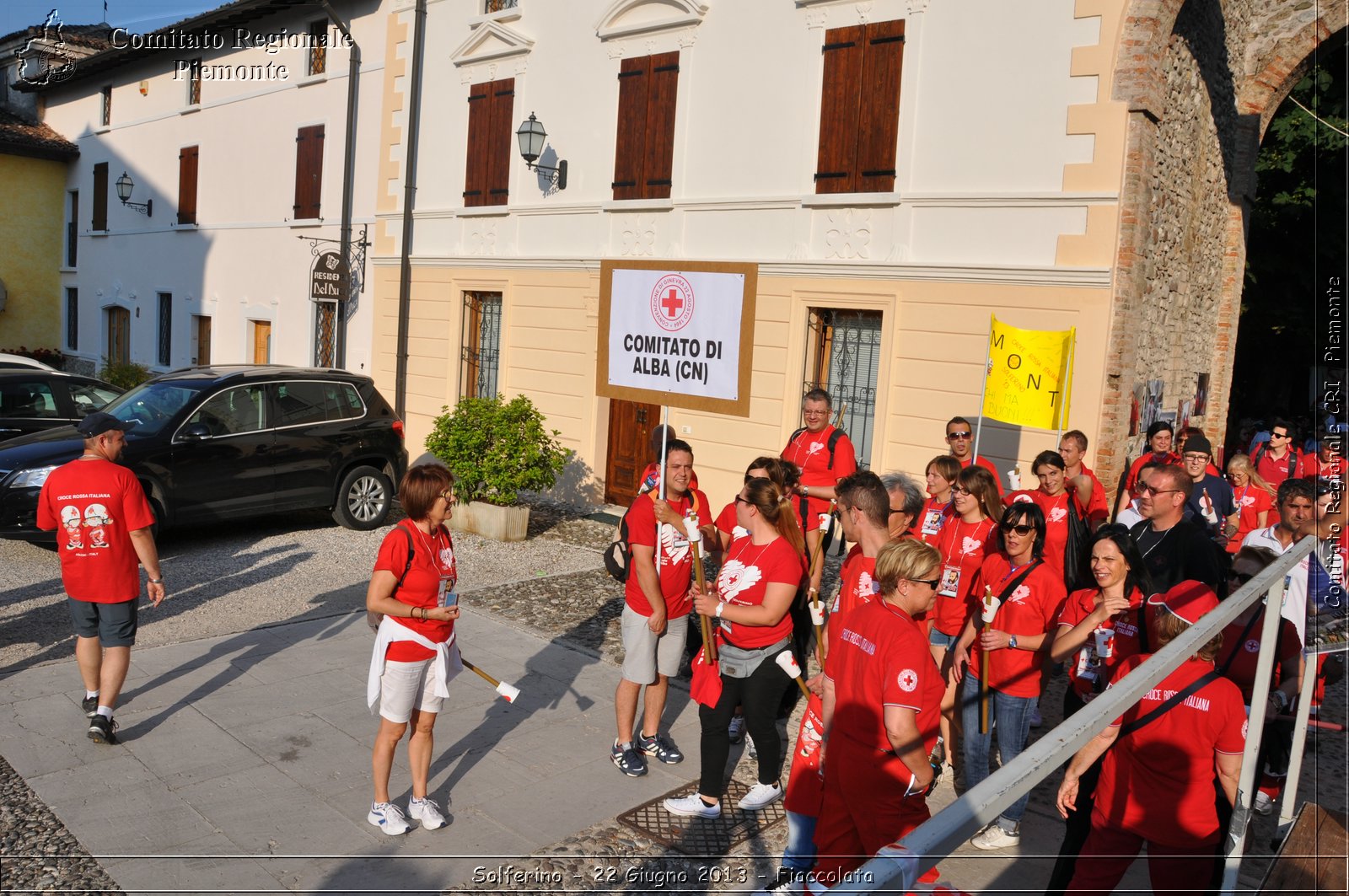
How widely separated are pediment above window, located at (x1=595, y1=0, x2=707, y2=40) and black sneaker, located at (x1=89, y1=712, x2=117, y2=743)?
1056 centimetres

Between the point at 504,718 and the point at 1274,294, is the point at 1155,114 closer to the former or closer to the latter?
the point at 504,718

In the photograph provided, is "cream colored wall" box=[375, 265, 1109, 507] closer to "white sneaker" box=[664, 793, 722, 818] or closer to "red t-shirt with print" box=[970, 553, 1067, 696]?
"red t-shirt with print" box=[970, 553, 1067, 696]

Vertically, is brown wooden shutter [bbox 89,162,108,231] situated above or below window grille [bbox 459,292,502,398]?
above

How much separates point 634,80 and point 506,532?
6323 millimetres

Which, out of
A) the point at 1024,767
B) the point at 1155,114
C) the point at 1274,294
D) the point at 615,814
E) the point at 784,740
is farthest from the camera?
the point at 1274,294

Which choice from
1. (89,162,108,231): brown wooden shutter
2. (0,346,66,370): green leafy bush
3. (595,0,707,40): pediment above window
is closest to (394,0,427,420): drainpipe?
(595,0,707,40): pediment above window

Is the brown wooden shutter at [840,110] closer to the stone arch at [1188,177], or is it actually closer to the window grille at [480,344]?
the stone arch at [1188,177]

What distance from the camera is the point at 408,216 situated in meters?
16.7

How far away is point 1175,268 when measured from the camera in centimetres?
1155

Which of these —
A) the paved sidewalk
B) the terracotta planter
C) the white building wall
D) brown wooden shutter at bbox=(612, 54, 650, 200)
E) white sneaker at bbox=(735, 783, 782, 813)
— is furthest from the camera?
the white building wall

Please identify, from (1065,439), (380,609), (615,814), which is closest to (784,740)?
(615,814)

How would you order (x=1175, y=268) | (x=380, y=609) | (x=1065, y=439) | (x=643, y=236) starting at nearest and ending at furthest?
1. (x=380, y=609)
2. (x=1065, y=439)
3. (x=1175, y=268)
4. (x=643, y=236)

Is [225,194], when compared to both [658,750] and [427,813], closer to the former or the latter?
[658,750]

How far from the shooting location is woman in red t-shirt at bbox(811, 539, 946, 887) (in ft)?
11.0
